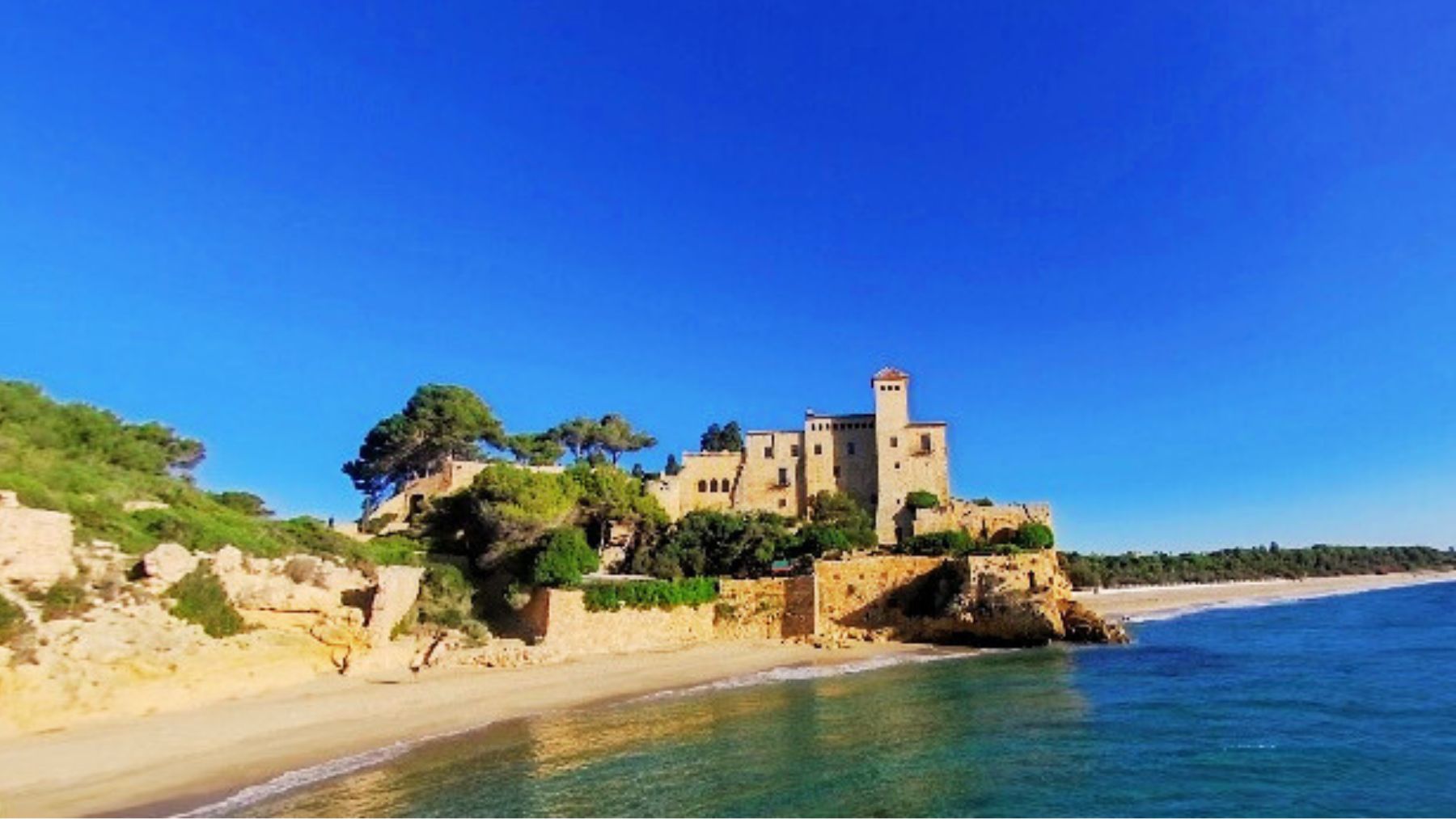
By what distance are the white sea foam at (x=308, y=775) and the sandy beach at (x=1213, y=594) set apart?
4299 centimetres

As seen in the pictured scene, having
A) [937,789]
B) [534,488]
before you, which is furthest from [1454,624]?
[534,488]

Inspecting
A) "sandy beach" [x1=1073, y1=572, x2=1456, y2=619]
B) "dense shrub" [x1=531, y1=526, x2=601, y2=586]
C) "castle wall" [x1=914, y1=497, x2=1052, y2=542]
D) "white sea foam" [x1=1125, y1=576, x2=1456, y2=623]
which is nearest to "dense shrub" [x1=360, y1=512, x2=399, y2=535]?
"dense shrub" [x1=531, y1=526, x2=601, y2=586]

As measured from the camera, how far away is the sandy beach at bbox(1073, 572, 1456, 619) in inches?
2189

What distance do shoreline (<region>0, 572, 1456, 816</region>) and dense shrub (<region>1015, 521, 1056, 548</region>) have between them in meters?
11.2

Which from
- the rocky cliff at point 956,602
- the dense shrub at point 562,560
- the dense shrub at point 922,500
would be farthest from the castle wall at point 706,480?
the dense shrub at point 562,560

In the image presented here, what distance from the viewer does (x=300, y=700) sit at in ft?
61.6

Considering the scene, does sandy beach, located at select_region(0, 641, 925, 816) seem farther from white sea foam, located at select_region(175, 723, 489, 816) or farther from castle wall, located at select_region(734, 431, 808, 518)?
castle wall, located at select_region(734, 431, 808, 518)

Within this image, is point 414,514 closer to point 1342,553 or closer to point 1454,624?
point 1454,624

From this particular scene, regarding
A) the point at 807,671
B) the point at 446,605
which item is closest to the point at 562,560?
the point at 446,605

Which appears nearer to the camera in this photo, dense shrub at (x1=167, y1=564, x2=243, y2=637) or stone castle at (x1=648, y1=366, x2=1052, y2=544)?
dense shrub at (x1=167, y1=564, x2=243, y2=637)

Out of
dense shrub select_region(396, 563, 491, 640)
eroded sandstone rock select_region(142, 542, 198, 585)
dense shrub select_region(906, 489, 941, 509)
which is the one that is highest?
dense shrub select_region(906, 489, 941, 509)

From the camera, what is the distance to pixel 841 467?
50531mm

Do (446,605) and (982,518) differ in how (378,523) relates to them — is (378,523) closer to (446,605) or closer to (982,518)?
(446,605)

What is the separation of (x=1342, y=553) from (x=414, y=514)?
386ft
